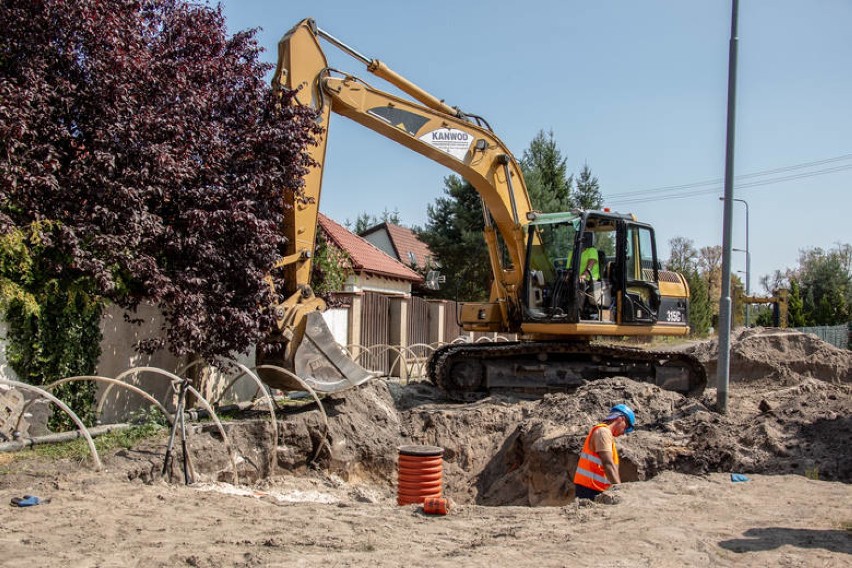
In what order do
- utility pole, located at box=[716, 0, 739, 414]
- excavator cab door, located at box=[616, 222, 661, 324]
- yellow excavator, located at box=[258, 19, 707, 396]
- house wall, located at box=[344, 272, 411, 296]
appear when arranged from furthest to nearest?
house wall, located at box=[344, 272, 411, 296] → excavator cab door, located at box=[616, 222, 661, 324] → yellow excavator, located at box=[258, 19, 707, 396] → utility pole, located at box=[716, 0, 739, 414]

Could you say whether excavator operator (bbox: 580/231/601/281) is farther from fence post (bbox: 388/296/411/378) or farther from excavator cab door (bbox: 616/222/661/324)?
fence post (bbox: 388/296/411/378)

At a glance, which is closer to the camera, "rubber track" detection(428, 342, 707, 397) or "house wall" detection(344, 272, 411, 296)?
"rubber track" detection(428, 342, 707, 397)

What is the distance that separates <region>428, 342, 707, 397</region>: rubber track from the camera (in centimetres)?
1252

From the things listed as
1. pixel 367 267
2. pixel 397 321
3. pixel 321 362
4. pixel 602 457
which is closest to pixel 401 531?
pixel 602 457

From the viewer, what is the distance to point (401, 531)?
5.57 metres

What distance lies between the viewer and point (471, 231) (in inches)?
1208

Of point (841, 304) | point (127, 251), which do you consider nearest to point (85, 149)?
point (127, 251)

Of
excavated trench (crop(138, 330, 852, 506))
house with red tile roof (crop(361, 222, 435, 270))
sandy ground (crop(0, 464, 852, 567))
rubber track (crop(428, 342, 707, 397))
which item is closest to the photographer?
sandy ground (crop(0, 464, 852, 567))

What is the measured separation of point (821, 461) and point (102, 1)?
9.55m

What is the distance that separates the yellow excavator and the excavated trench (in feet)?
2.42

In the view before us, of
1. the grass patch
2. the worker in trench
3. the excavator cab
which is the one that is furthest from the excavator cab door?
the grass patch

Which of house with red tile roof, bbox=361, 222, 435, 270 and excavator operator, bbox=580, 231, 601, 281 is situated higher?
house with red tile roof, bbox=361, 222, 435, 270

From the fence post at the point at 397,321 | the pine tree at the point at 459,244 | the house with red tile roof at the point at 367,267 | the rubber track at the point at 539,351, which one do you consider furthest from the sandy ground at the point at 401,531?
the pine tree at the point at 459,244

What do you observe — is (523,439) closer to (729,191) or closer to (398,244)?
(729,191)
